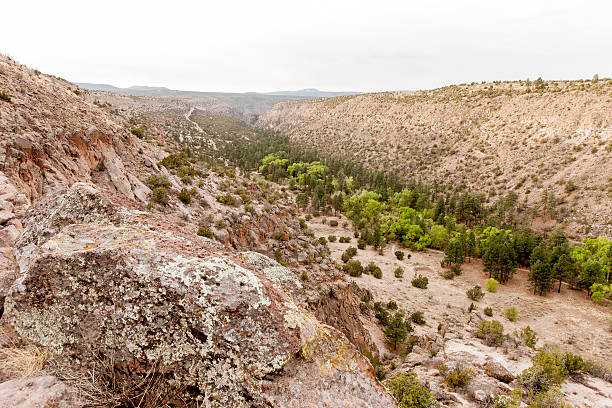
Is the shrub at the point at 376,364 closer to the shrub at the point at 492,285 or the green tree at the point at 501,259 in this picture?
the shrub at the point at 492,285

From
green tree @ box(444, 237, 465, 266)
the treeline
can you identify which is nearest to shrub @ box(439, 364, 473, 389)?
the treeline

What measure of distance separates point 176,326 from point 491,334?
20679mm

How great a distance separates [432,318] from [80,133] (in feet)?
85.9

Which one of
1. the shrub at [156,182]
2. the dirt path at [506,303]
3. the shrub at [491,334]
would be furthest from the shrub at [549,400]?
the shrub at [156,182]

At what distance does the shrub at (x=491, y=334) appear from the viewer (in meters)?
17.2

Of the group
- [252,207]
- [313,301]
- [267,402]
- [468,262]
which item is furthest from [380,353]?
[468,262]

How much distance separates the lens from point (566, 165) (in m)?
41.5

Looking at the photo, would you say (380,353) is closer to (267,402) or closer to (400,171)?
(267,402)

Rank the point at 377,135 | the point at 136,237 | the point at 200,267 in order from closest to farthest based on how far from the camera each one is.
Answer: the point at 200,267
the point at 136,237
the point at 377,135

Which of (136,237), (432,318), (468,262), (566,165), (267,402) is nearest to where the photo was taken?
(267,402)

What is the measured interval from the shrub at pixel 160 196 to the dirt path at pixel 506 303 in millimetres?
17071

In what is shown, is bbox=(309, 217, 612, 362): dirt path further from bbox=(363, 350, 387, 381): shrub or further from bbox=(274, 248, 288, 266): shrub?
bbox=(274, 248, 288, 266): shrub

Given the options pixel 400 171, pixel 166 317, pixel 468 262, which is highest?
pixel 166 317

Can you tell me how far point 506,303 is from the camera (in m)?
26.1
